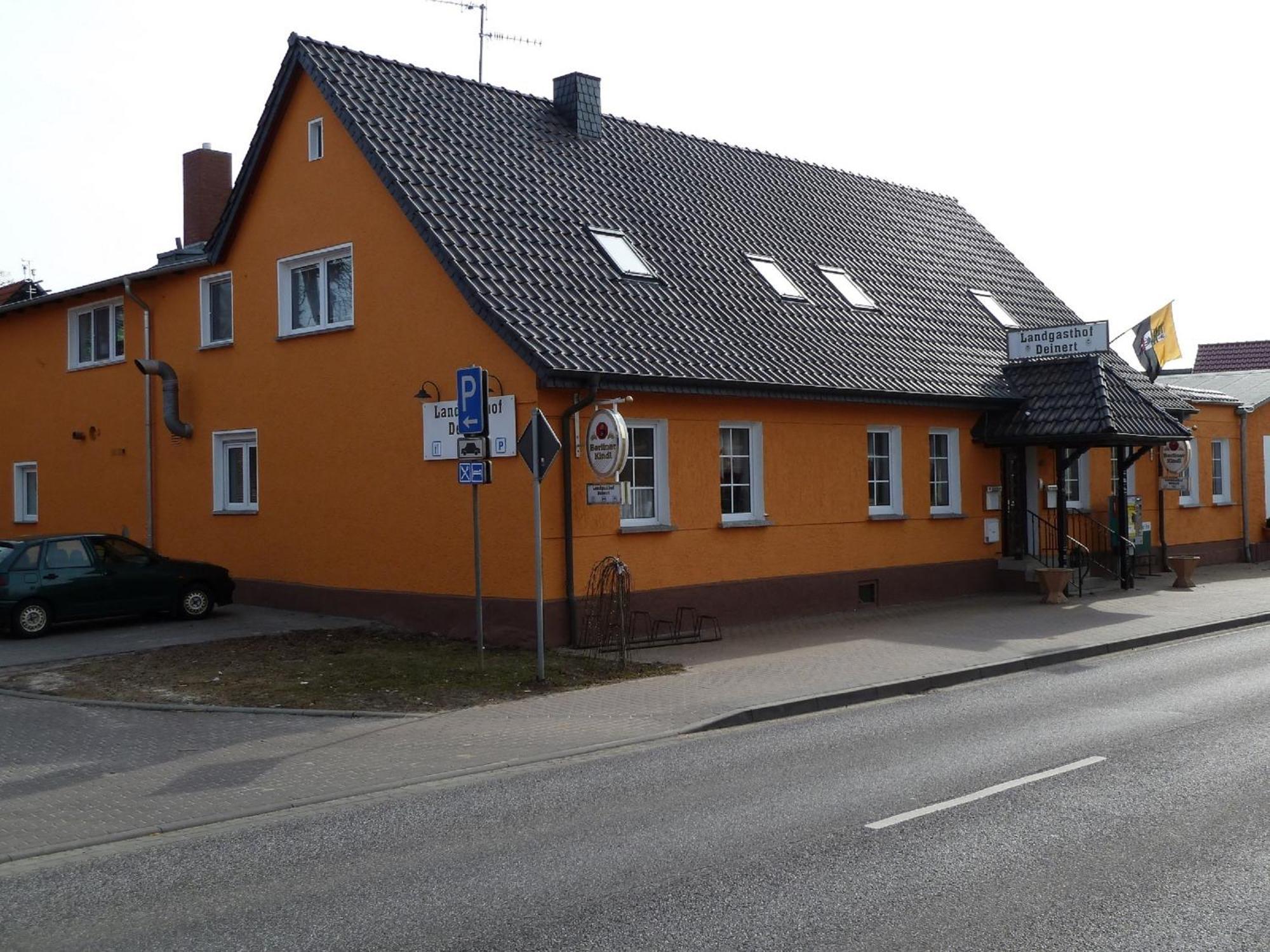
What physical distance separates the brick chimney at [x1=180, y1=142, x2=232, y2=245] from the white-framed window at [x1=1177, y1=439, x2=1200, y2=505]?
2110 cm

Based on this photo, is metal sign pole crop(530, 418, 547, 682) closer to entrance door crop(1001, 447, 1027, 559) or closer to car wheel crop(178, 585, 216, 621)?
car wheel crop(178, 585, 216, 621)

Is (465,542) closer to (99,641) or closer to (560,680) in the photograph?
(560,680)

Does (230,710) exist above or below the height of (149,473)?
below

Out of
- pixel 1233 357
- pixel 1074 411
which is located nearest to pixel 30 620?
pixel 1074 411

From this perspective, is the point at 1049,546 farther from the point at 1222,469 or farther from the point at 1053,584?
the point at 1222,469

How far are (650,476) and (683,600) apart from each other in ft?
5.40

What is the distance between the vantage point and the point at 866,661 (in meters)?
14.1

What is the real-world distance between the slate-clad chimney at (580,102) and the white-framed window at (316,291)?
5.03 metres

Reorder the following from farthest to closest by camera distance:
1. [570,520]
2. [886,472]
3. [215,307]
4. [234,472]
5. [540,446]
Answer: [215,307]
[234,472]
[886,472]
[570,520]
[540,446]

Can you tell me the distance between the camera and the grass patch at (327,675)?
39.9 feet

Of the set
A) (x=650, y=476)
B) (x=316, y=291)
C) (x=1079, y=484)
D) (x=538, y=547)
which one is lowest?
(x=538, y=547)

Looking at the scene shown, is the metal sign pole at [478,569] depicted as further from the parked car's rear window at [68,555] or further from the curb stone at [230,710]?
the parked car's rear window at [68,555]

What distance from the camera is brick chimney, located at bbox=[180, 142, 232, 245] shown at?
26812 millimetres

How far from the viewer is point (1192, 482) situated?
2738cm
